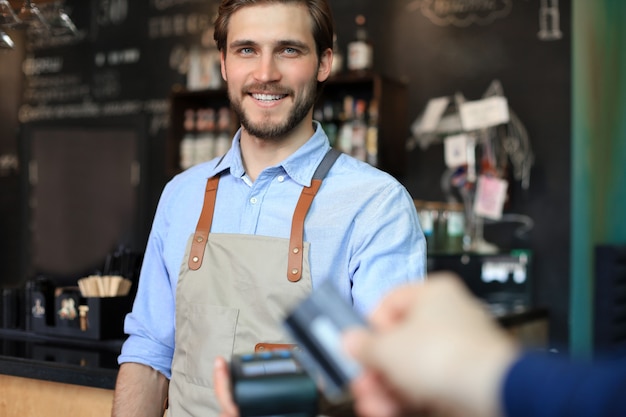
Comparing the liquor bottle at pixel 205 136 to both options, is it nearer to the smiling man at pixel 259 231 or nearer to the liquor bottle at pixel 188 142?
the liquor bottle at pixel 188 142

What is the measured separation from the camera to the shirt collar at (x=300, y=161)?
186 centimetres

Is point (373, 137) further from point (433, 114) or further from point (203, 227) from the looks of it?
point (203, 227)

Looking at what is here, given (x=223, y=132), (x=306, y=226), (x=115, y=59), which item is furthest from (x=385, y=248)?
(x=115, y=59)

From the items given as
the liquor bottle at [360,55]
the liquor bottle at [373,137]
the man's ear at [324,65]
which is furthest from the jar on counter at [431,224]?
the man's ear at [324,65]

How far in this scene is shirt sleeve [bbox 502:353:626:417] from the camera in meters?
0.57

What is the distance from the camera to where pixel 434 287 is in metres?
0.70

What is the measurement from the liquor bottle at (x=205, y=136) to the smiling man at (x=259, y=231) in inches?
142

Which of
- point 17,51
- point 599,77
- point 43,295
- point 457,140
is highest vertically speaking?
point 17,51

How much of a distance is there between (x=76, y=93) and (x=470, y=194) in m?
3.71

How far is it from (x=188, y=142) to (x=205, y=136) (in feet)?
0.42

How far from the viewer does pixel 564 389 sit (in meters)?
0.59

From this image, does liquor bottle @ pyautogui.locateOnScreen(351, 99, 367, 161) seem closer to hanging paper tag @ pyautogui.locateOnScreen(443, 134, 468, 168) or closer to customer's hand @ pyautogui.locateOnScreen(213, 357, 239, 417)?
hanging paper tag @ pyautogui.locateOnScreen(443, 134, 468, 168)

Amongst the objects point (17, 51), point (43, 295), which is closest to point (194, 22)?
point (17, 51)

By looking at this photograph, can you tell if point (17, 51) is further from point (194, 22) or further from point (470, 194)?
point (470, 194)
